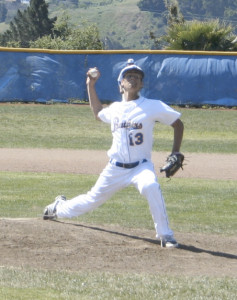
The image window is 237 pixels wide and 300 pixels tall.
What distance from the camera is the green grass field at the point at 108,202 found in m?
6.19

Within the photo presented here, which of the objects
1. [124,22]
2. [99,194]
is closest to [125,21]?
[124,22]

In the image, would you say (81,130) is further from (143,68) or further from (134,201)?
(134,201)

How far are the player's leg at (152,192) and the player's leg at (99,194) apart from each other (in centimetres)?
19

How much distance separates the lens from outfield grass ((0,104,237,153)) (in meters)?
18.9

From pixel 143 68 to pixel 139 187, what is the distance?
17.9 meters

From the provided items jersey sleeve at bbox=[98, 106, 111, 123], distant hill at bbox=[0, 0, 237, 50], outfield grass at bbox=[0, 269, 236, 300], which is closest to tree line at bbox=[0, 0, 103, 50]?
jersey sleeve at bbox=[98, 106, 111, 123]

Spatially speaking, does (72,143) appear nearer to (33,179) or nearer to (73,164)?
(73,164)

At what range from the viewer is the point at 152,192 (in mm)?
7402

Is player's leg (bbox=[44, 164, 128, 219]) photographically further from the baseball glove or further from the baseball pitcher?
the baseball glove

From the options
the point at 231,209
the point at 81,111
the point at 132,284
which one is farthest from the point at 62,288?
the point at 81,111

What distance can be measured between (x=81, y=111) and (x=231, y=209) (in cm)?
1422

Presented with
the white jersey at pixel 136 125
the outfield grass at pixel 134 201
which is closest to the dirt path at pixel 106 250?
the outfield grass at pixel 134 201

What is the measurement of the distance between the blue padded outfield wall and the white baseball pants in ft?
57.2

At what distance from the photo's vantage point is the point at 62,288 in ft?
20.3
